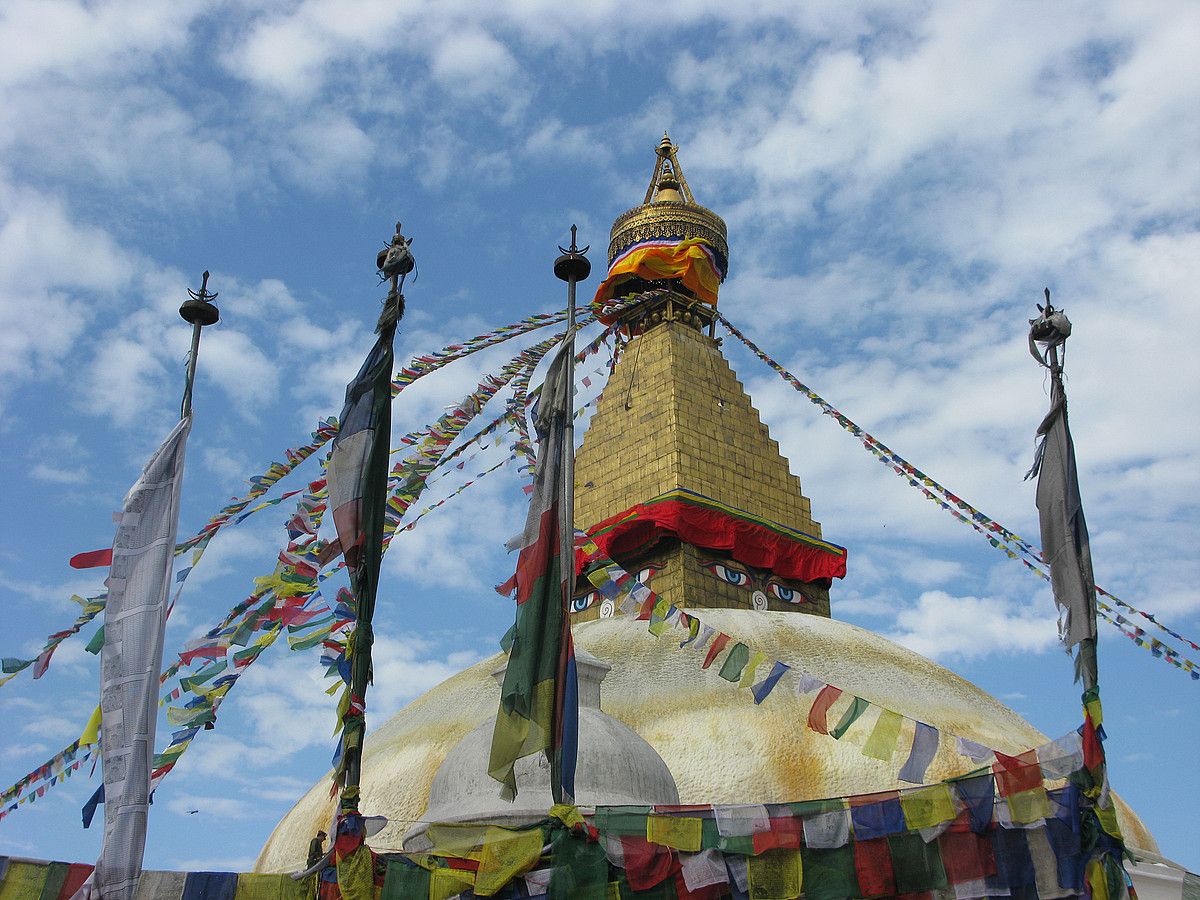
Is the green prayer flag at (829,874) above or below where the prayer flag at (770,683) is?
below

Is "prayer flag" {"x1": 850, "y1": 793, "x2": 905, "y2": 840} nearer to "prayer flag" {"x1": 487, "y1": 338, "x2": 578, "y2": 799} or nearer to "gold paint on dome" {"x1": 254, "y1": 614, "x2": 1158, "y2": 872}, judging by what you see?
"prayer flag" {"x1": 487, "y1": 338, "x2": 578, "y2": 799}

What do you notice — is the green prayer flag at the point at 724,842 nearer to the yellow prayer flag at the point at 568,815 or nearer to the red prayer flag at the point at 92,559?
the yellow prayer flag at the point at 568,815

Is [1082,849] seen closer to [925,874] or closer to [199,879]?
[925,874]

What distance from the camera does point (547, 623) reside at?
25.5ft

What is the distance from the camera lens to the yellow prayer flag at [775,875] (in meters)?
7.35

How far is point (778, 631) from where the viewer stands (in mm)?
12844

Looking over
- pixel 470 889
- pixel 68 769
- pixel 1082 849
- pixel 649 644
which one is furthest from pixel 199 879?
pixel 649 644

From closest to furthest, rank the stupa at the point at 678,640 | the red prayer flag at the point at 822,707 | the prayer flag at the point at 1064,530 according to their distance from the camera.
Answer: the prayer flag at the point at 1064,530 < the red prayer flag at the point at 822,707 < the stupa at the point at 678,640

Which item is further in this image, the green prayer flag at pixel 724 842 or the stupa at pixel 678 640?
the stupa at pixel 678 640

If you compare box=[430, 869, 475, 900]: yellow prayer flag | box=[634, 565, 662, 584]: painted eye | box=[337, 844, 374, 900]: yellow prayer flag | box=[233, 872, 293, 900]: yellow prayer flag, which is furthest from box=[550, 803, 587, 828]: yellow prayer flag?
box=[634, 565, 662, 584]: painted eye

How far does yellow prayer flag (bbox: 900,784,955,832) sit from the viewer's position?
737 cm

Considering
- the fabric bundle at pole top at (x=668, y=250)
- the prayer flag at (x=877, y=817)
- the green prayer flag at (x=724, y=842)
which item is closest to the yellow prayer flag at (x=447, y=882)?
the green prayer flag at (x=724, y=842)

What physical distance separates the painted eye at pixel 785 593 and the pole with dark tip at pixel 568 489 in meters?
7.93

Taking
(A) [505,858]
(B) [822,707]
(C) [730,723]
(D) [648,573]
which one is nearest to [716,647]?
(B) [822,707]
